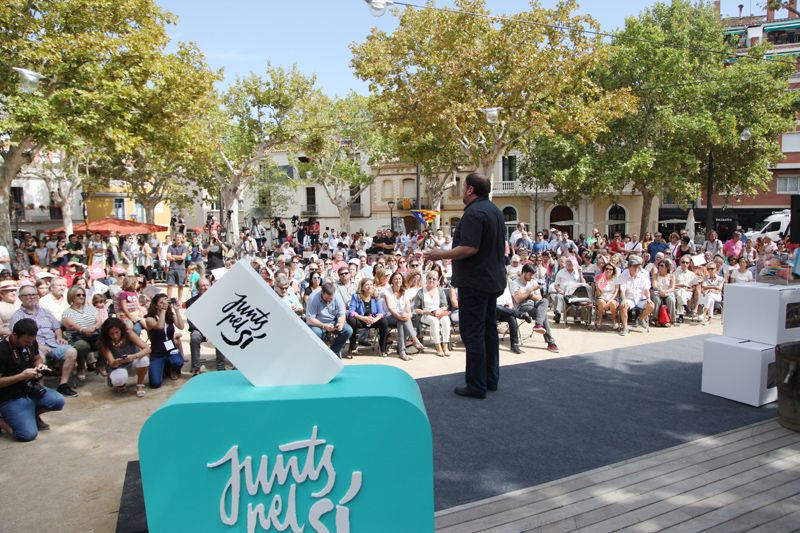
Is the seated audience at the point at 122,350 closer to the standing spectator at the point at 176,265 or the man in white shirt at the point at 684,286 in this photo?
the standing spectator at the point at 176,265

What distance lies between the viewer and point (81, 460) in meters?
4.19

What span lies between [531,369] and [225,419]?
387 centimetres

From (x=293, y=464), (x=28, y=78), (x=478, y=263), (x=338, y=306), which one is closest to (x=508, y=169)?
(x=28, y=78)

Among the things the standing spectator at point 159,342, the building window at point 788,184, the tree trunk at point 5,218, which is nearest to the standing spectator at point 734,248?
the standing spectator at point 159,342

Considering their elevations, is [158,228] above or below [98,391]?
above

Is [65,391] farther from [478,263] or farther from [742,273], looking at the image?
[742,273]

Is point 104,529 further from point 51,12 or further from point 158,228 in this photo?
point 158,228

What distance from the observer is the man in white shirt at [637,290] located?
8.77 metres

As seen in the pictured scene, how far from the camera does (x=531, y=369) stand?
205 inches

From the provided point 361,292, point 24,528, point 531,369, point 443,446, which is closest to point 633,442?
point 443,446

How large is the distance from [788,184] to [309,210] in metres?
32.2

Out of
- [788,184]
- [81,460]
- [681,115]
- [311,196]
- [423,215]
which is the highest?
[681,115]

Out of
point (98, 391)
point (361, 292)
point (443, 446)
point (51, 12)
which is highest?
point (51, 12)

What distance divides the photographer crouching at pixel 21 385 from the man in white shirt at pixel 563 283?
7.49 metres
